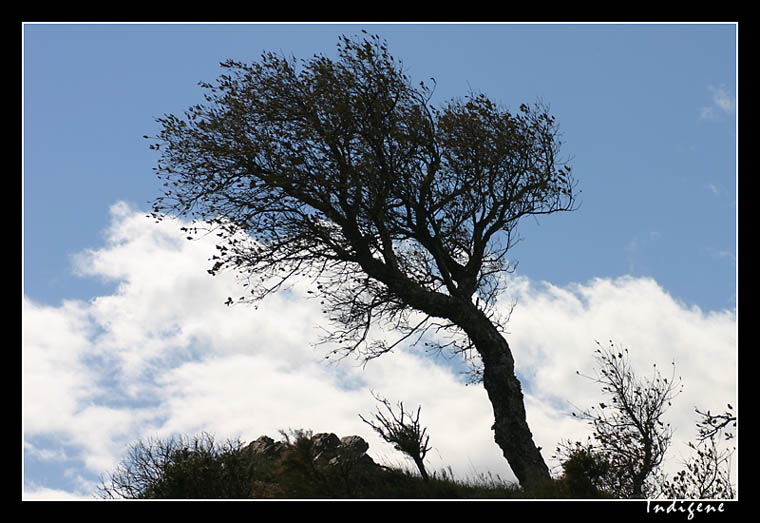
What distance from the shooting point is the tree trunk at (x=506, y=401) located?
1934 cm

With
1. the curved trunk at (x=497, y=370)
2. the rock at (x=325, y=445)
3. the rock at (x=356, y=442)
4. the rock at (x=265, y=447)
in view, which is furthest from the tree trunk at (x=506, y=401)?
the rock at (x=265, y=447)

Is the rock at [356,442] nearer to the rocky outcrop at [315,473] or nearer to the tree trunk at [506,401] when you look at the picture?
the rocky outcrop at [315,473]

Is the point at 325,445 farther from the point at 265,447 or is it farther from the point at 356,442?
the point at 265,447

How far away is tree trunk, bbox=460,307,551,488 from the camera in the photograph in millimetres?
19344

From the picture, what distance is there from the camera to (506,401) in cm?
1989

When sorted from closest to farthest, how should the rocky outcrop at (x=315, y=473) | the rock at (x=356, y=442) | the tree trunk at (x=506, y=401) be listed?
the rocky outcrop at (x=315, y=473) < the tree trunk at (x=506, y=401) < the rock at (x=356, y=442)

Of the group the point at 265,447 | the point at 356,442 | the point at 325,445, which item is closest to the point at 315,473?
the point at 325,445

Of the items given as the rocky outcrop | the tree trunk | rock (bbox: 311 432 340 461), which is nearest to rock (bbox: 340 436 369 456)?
rock (bbox: 311 432 340 461)

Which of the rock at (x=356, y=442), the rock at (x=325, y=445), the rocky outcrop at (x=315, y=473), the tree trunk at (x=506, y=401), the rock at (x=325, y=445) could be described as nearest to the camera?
the rocky outcrop at (x=315, y=473)
